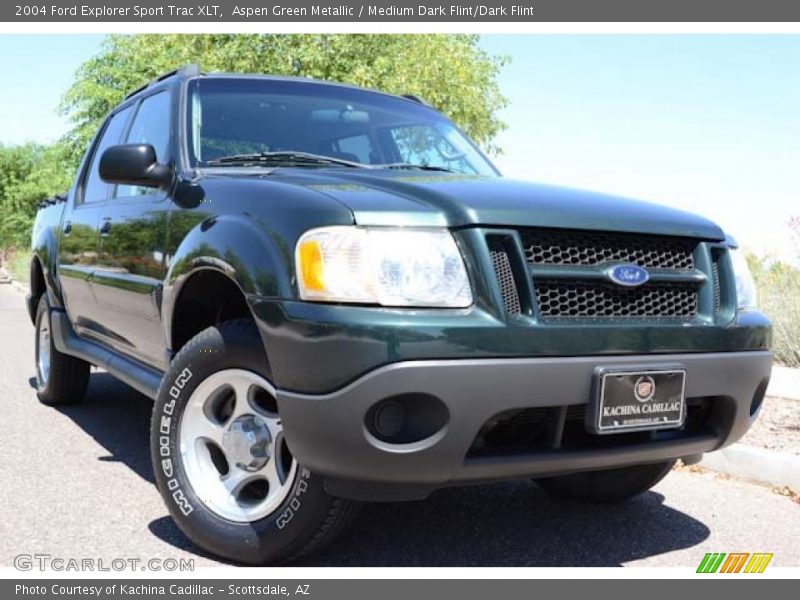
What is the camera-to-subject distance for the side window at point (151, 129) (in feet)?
13.6

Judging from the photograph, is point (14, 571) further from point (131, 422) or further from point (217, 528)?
point (131, 422)

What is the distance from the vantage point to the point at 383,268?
8.84ft

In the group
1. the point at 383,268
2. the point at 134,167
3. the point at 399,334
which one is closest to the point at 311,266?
the point at 383,268

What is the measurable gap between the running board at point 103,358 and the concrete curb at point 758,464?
3.02m

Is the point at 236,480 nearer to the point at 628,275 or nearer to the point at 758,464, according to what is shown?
the point at 628,275

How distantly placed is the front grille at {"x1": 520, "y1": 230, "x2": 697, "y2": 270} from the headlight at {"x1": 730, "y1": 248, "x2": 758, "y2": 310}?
0.97 ft

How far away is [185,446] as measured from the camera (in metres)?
3.31

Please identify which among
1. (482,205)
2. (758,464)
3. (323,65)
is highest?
(323,65)

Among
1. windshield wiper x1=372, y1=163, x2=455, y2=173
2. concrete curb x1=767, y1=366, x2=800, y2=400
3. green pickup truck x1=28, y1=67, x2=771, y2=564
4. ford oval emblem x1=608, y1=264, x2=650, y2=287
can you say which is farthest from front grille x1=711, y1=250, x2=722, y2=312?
concrete curb x1=767, y1=366, x2=800, y2=400

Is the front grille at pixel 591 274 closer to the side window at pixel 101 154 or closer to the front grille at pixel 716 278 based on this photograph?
the front grille at pixel 716 278

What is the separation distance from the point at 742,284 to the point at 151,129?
292cm

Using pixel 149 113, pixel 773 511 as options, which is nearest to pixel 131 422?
pixel 149 113

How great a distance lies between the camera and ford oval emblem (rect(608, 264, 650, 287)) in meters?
2.96

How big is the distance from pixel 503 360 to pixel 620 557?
1247mm
